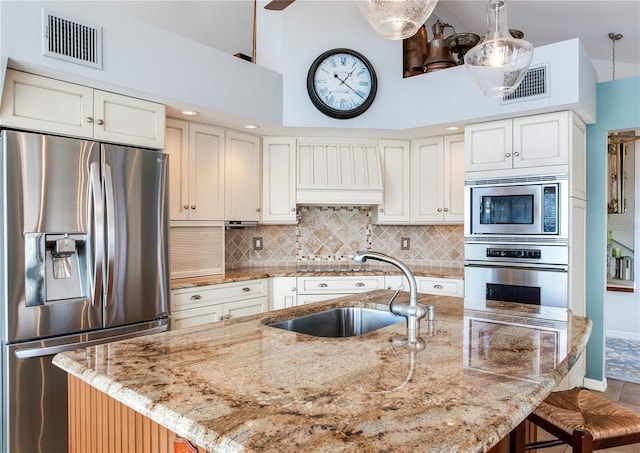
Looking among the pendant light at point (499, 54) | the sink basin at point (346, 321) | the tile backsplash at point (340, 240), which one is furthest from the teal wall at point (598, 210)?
the sink basin at point (346, 321)

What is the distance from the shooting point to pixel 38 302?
226 centimetres

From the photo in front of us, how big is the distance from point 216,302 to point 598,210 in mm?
3210

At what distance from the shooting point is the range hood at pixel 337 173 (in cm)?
410

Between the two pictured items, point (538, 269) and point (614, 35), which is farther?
point (614, 35)

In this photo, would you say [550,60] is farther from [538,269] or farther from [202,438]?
[202,438]

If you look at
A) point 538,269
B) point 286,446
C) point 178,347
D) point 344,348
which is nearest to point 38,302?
point 178,347

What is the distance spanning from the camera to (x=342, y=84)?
3770 millimetres

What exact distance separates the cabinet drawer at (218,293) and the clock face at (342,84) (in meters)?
1.62

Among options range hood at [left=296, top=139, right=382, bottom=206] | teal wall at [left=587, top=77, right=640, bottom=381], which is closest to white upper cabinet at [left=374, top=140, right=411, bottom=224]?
range hood at [left=296, top=139, right=382, bottom=206]

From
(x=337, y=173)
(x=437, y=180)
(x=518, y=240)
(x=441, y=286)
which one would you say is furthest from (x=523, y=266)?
(x=337, y=173)

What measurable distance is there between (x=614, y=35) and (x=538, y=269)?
2.41 metres

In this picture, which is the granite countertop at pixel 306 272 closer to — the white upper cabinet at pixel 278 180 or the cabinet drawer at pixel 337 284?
the cabinet drawer at pixel 337 284

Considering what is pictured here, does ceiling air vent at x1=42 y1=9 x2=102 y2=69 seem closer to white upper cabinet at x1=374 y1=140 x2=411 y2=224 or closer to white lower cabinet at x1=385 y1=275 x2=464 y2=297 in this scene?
white upper cabinet at x1=374 y1=140 x2=411 y2=224

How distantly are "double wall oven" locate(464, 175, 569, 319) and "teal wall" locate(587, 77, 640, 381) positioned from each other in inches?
25.3
